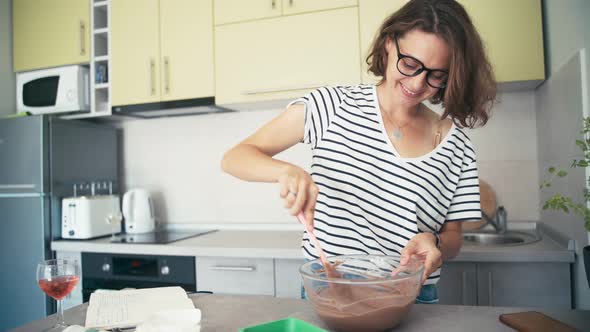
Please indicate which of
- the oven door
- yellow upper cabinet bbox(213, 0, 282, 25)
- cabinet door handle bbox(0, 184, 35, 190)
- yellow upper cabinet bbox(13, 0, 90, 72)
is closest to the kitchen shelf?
yellow upper cabinet bbox(13, 0, 90, 72)

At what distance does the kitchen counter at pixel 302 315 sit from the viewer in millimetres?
742

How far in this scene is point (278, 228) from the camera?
7.73 ft

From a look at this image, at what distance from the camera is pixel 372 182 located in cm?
104

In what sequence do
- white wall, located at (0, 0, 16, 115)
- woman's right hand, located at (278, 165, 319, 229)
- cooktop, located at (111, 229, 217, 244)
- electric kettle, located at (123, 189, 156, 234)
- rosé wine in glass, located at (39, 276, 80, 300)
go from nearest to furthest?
1. woman's right hand, located at (278, 165, 319, 229)
2. rosé wine in glass, located at (39, 276, 80, 300)
3. cooktop, located at (111, 229, 217, 244)
4. electric kettle, located at (123, 189, 156, 234)
5. white wall, located at (0, 0, 16, 115)

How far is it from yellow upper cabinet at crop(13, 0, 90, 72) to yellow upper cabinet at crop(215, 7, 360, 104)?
2.96 ft

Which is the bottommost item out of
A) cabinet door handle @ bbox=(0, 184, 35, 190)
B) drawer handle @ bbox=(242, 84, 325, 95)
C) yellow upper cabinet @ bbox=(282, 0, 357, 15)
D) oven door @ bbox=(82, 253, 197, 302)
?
oven door @ bbox=(82, 253, 197, 302)

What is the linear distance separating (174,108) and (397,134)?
4.96 feet

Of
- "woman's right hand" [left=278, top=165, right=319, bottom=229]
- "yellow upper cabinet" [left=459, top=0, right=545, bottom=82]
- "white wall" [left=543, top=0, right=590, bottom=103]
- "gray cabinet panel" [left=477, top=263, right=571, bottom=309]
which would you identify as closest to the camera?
"woman's right hand" [left=278, top=165, right=319, bottom=229]

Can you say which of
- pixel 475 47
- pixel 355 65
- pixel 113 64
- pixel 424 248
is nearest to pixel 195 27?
pixel 113 64

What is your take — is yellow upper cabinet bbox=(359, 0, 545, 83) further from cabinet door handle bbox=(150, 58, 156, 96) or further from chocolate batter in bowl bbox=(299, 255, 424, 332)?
cabinet door handle bbox=(150, 58, 156, 96)

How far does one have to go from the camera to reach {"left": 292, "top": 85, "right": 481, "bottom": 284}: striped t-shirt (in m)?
1.04

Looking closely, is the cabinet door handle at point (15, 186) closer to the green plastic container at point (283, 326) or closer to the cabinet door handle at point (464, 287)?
the green plastic container at point (283, 326)

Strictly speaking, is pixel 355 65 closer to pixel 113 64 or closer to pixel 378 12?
pixel 378 12

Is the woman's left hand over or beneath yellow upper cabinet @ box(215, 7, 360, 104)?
beneath
